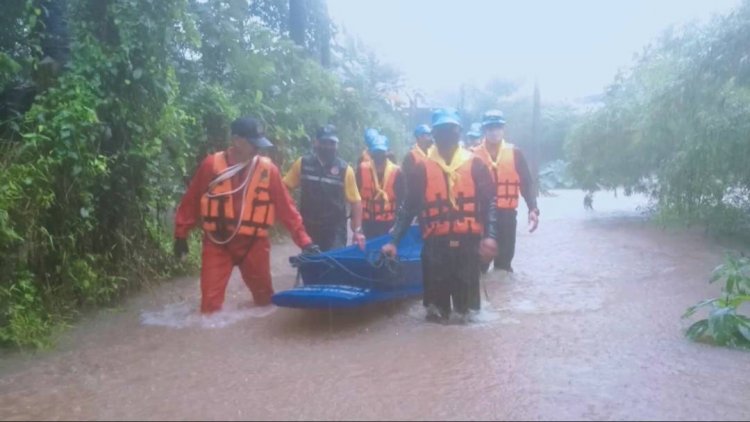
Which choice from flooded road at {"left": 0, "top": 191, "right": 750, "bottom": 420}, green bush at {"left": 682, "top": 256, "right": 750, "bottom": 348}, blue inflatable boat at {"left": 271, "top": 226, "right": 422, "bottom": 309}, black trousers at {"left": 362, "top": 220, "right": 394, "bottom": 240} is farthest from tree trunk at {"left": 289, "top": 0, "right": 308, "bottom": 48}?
green bush at {"left": 682, "top": 256, "right": 750, "bottom": 348}

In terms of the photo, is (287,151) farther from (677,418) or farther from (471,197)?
(677,418)

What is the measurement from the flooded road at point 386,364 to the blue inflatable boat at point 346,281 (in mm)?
236

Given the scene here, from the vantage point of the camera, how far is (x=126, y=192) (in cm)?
699

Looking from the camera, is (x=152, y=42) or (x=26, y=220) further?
(x=152, y=42)

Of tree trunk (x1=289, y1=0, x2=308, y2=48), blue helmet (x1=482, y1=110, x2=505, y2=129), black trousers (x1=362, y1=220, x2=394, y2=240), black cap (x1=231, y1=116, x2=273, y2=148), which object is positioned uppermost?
tree trunk (x1=289, y1=0, x2=308, y2=48)

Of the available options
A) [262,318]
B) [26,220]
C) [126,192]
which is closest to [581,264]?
[262,318]

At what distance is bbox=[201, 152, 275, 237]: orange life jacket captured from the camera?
19.8 feet

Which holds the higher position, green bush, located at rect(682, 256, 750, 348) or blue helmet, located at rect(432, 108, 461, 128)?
blue helmet, located at rect(432, 108, 461, 128)

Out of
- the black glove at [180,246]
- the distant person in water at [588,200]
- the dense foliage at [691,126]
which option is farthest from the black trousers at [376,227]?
the distant person in water at [588,200]

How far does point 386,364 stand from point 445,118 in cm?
210

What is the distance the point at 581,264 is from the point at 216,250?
5684 mm

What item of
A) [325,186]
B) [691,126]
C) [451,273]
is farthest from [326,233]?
[691,126]

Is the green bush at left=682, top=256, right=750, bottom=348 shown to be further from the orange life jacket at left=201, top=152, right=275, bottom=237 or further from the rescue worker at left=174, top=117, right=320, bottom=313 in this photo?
the orange life jacket at left=201, top=152, right=275, bottom=237

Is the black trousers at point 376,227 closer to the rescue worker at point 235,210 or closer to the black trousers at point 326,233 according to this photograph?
the black trousers at point 326,233
